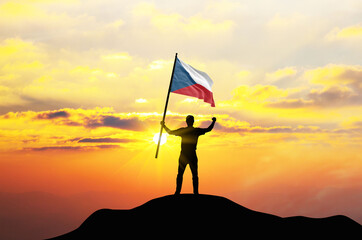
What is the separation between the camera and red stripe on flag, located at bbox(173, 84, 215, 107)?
19.6 metres

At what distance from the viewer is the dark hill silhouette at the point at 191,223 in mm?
17984

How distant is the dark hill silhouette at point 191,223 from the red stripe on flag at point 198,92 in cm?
498

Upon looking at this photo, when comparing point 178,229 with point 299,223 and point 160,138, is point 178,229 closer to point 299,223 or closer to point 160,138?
point 160,138

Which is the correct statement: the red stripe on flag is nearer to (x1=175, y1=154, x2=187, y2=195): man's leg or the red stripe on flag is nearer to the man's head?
the man's head

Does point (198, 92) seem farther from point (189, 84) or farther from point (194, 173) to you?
point (194, 173)

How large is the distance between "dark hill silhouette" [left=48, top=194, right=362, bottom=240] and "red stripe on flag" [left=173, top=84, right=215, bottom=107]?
498cm

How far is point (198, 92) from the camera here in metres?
20.0

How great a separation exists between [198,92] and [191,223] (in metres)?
6.50

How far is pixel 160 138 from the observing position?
60.9ft

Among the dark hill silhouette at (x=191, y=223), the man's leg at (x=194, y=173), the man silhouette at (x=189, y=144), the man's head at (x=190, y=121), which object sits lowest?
the dark hill silhouette at (x=191, y=223)

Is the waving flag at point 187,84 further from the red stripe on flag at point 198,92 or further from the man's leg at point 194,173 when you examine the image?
the man's leg at point 194,173

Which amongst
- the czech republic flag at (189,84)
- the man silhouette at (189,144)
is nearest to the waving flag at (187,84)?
the czech republic flag at (189,84)

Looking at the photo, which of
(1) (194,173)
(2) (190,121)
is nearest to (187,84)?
(2) (190,121)

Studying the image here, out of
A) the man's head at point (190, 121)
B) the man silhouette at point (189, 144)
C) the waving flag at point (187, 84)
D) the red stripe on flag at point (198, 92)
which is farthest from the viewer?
the red stripe on flag at point (198, 92)
